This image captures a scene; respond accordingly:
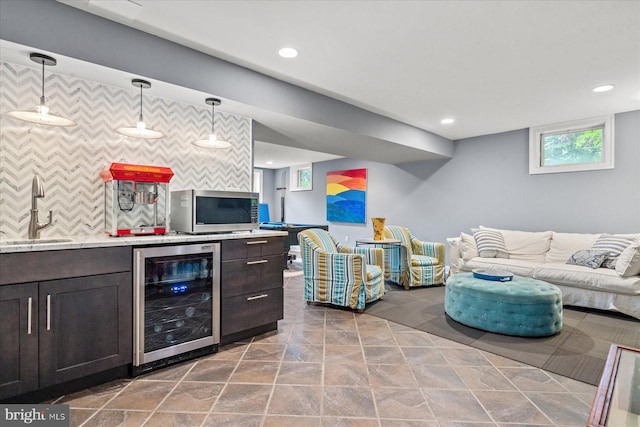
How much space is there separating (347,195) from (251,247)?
4971mm

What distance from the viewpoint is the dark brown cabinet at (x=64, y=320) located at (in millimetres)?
1761

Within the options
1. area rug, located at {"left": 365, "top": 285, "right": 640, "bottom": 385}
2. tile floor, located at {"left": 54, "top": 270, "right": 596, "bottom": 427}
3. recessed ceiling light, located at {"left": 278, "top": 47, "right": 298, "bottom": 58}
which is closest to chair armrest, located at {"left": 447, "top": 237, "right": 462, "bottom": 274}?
area rug, located at {"left": 365, "top": 285, "right": 640, "bottom": 385}

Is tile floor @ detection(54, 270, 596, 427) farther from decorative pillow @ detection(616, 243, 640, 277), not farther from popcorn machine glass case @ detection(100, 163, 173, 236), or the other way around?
decorative pillow @ detection(616, 243, 640, 277)

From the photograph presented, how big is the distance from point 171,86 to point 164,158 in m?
0.67

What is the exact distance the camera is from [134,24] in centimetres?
226

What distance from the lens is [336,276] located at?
12.2 feet

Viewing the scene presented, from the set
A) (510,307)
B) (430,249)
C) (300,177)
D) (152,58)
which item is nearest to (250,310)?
(152,58)

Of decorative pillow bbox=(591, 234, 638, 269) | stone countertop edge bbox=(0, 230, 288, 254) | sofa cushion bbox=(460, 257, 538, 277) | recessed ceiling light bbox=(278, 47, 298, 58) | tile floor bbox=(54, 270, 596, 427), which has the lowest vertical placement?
tile floor bbox=(54, 270, 596, 427)

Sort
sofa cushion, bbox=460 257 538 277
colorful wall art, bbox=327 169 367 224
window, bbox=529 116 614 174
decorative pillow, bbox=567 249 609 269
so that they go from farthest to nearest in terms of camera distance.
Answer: colorful wall art, bbox=327 169 367 224 → window, bbox=529 116 614 174 → sofa cushion, bbox=460 257 538 277 → decorative pillow, bbox=567 249 609 269

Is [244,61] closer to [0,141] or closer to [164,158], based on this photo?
[164,158]

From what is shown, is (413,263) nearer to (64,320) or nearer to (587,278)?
(587,278)

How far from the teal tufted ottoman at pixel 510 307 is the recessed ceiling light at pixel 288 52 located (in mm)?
2673

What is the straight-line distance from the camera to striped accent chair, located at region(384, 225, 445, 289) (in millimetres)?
4672

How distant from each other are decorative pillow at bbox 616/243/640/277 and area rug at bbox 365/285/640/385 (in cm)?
50
